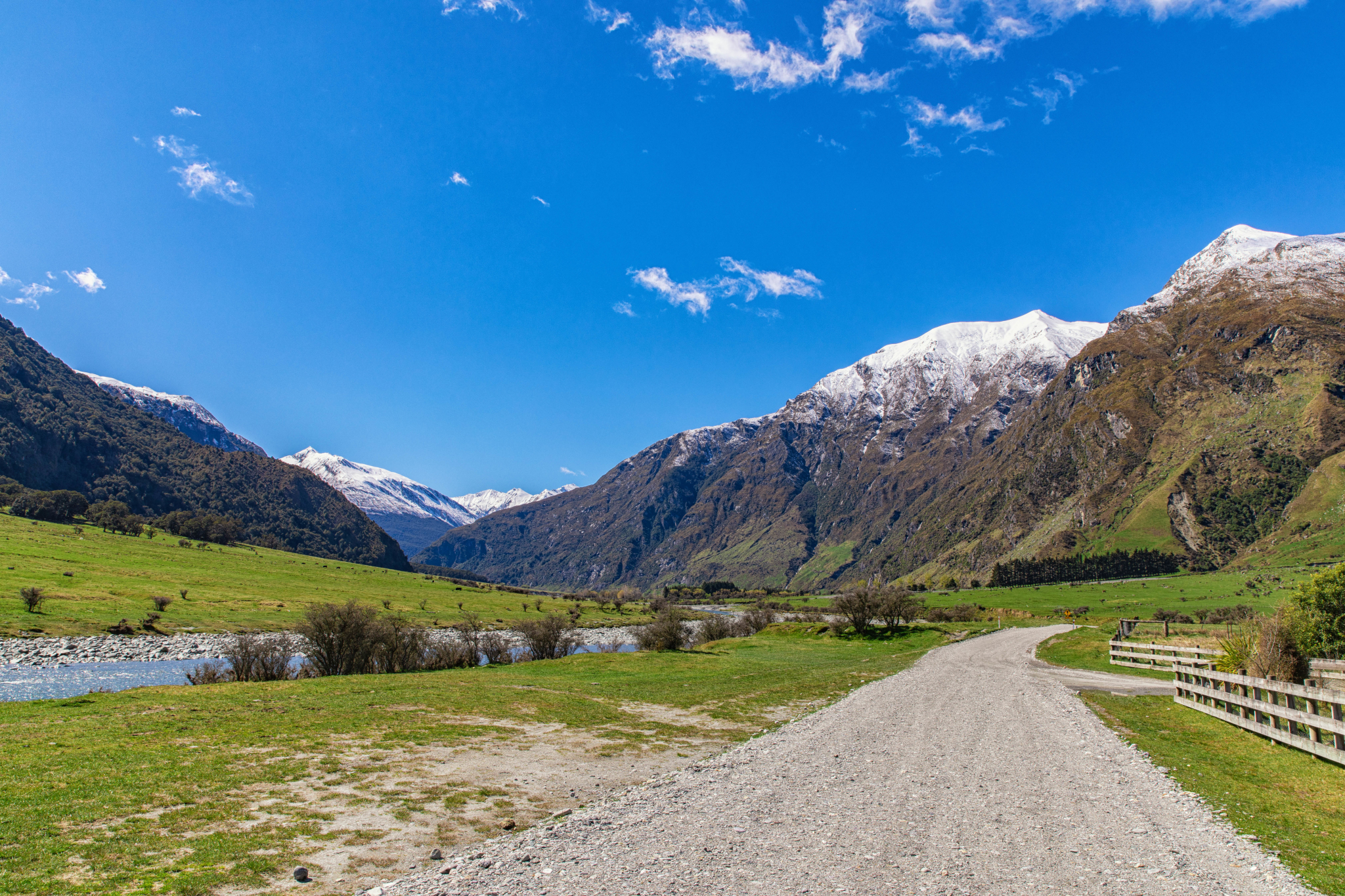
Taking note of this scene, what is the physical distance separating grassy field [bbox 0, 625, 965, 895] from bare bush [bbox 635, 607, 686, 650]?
24300 mm

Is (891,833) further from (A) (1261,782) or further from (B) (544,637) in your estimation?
(B) (544,637)

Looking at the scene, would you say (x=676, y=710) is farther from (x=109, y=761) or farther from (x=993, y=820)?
(x=109, y=761)

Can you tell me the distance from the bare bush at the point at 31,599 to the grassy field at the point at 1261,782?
76.8 metres

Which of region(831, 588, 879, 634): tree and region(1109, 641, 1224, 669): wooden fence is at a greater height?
region(1109, 641, 1224, 669): wooden fence

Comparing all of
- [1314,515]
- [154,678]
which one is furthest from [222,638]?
[1314,515]

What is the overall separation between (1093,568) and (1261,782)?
214153 mm

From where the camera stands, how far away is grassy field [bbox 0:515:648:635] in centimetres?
5881

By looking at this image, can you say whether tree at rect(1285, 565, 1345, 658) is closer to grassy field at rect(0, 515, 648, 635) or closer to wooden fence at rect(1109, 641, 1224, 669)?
wooden fence at rect(1109, 641, 1224, 669)

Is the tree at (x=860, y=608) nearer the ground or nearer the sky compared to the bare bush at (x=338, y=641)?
nearer the ground

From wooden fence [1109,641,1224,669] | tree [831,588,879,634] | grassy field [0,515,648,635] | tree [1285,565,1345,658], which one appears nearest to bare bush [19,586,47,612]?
grassy field [0,515,648,635]

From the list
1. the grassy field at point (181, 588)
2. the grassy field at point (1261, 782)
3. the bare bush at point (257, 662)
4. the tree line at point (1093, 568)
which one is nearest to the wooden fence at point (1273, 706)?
the grassy field at point (1261, 782)

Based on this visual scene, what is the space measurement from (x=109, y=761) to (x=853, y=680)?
27.7 metres

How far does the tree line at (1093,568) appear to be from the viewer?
184 meters

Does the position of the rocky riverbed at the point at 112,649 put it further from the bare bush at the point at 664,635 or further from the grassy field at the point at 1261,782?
the grassy field at the point at 1261,782
